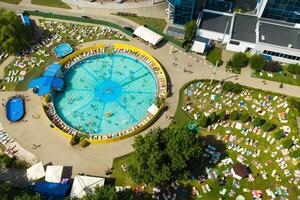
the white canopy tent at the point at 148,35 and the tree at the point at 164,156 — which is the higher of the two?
the white canopy tent at the point at 148,35

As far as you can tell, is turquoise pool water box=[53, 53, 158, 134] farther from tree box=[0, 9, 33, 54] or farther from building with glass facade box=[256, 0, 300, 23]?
building with glass facade box=[256, 0, 300, 23]

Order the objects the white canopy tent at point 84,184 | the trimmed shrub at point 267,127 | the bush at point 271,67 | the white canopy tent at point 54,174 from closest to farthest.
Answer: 1. the white canopy tent at point 84,184
2. the white canopy tent at point 54,174
3. the trimmed shrub at point 267,127
4. the bush at point 271,67

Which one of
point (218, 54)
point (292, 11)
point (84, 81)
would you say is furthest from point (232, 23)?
point (84, 81)

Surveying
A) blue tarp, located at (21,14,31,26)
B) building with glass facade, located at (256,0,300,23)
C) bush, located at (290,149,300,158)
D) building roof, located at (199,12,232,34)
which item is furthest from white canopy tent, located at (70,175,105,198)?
building with glass facade, located at (256,0,300,23)

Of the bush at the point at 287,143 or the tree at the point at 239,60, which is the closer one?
the bush at the point at 287,143

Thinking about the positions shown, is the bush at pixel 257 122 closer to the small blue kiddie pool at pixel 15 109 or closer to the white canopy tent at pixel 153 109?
the white canopy tent at pixel 153 109

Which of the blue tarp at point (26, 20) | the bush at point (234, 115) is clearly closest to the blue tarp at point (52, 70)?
the blue tarp at point (26, 20)

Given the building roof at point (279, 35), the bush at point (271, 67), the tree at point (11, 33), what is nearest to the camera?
the bush at point (271, 67)
